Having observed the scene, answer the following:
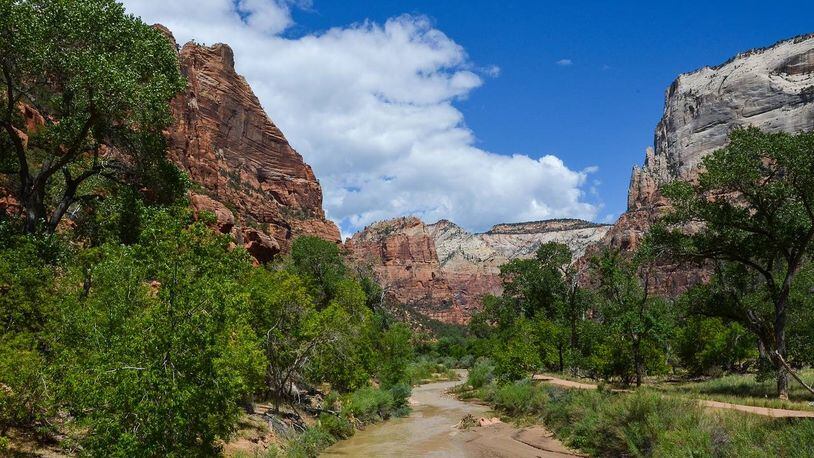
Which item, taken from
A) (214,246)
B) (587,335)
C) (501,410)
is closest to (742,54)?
(587,335)

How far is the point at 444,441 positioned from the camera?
2583 centimetres

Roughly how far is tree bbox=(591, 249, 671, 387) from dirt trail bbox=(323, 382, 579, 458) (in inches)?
284

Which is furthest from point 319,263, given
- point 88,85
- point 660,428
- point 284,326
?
point 660,428

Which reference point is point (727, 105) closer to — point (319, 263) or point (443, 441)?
point (319, 263)

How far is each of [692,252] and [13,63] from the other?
26.0 m

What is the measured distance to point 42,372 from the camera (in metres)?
10.5

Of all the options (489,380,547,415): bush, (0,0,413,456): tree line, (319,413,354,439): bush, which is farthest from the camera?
(489,380,547,415): bush

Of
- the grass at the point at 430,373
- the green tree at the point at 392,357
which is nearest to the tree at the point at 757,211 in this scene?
the green tree at the point at 392,357

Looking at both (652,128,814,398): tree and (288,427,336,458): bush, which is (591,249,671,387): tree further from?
(288,427,336,458): bush

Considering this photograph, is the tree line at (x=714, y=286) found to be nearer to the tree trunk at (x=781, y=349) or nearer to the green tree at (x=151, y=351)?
the tree trunk at (x=781, y=349)

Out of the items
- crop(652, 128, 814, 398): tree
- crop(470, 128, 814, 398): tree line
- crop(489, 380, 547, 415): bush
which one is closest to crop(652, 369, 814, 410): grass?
crop(470, 128, 814, 398): tree line

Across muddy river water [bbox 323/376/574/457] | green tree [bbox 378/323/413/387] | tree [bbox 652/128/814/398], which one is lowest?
muddy river water [bbox 323/376/574/457]

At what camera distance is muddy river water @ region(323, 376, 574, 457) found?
22.5m

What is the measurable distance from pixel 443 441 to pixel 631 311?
12.2 metres
